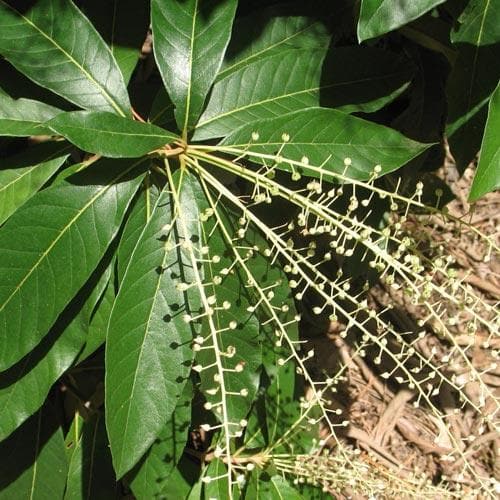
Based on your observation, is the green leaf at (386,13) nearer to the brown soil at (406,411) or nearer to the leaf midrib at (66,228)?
the leaf midrib at (66,228)

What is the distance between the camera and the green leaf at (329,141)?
1.54 m

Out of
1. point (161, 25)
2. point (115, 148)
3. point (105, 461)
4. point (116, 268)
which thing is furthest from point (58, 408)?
point (161, 25)

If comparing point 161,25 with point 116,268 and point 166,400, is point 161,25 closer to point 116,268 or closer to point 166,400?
point 116,268

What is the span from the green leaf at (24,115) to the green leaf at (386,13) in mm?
707

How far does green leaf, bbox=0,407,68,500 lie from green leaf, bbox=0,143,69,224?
2.44 ft

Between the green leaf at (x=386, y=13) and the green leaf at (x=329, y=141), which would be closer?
the green leaf at (x=386, y=13)

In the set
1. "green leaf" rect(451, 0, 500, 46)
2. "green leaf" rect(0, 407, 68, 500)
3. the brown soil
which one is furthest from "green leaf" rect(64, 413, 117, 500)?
"green leaf" rect(451, 0, 500, 46)

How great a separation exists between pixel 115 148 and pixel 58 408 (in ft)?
3.68

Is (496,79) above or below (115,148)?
above

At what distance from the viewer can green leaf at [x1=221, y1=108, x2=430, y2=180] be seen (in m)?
1.54

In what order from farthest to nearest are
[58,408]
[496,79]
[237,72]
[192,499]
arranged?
[58,408] → [192,499] → [237,72] → [496,79]

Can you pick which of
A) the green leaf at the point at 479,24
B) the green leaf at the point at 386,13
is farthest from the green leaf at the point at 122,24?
the green leaf at the point at 479,24

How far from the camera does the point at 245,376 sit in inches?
65.6

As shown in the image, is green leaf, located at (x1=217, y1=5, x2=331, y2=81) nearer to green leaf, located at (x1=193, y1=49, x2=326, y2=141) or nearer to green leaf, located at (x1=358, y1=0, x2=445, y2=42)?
green leaf, located at (x1=193, y1=49, x2=326, y2=141)
